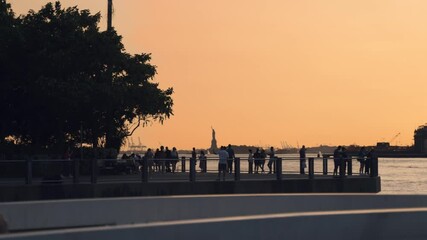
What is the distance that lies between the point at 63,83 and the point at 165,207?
109 feet

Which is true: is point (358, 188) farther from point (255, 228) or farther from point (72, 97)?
point (255, 228)

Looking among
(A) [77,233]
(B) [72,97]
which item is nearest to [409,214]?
(A) [77,233]

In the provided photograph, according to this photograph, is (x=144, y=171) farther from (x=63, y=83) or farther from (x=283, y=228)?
(x=283, y=228)

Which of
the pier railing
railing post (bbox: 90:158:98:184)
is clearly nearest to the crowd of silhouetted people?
the pier railing

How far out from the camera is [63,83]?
4934 centimetres

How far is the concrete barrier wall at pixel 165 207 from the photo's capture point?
16.0 m

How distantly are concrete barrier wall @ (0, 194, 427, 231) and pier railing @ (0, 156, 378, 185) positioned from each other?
45.6ft

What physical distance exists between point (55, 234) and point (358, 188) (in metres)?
30.1

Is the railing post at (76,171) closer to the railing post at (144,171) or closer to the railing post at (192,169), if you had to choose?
the railing post at (144,171)

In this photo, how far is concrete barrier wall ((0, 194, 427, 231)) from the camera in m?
16.0

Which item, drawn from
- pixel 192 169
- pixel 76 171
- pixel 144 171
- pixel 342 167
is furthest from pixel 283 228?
pixel 342 167

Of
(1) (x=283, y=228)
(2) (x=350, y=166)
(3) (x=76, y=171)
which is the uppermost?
(2) (x=350, y=166)

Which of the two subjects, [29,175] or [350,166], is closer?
[29,175]

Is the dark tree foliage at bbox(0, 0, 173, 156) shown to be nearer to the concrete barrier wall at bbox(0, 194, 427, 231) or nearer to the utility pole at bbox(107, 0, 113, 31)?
the utility pole at bbox(107, 0, 113, 31)
